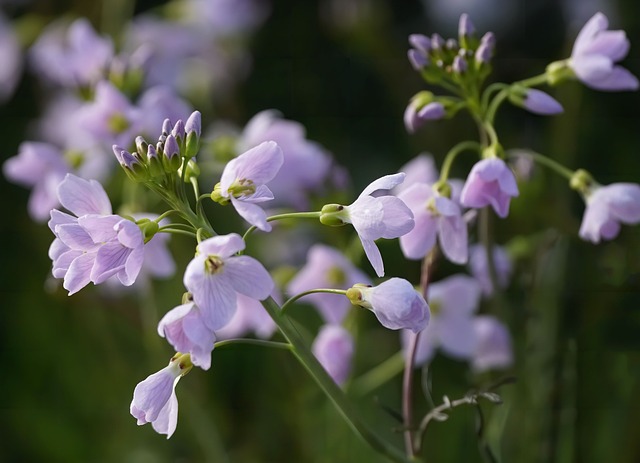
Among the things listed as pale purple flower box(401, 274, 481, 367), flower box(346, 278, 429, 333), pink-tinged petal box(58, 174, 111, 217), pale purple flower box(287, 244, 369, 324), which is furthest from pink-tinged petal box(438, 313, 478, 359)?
pink-tinged petal box(58, 174, 111, 217)

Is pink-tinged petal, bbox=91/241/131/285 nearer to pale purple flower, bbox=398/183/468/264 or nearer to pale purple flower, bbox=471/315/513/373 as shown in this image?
pale purple flower, bbox=398/183/468/264

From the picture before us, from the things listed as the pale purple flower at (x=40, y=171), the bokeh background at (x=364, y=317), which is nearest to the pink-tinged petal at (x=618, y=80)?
the bokeh background at (x=364, y=317)

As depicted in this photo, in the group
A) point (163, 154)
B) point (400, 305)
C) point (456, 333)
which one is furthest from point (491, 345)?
point (163, 154)

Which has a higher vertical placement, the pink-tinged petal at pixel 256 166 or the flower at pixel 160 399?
the pink-tinged petal at pixel 256 166

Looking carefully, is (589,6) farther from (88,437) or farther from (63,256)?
(63,256)

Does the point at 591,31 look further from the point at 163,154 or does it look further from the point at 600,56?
the point at 163,154

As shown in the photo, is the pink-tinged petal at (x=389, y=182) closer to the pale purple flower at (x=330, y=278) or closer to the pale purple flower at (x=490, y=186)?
the pale purple flower at (x=490, y=186)
